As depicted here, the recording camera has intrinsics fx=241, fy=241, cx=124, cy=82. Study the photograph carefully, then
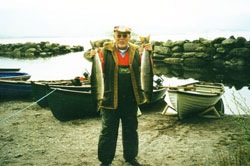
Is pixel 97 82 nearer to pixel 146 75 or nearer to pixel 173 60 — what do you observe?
pixel 146 75

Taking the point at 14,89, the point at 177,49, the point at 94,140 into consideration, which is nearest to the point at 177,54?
the point at 177,49

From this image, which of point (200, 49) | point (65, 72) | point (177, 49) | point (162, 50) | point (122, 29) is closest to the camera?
point (122, 29)

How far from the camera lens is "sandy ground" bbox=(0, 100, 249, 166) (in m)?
4.79

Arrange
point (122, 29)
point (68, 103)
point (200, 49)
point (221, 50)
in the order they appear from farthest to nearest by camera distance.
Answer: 1. point (200, 49)
2. point (221, 50)
3. point (68, 103)
4. point (122, 29)

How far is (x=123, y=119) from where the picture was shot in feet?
13.1

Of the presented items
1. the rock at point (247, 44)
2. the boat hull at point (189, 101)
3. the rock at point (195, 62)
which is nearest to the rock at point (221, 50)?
the rock at point (195, 62)

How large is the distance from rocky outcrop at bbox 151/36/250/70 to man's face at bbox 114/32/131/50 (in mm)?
22608

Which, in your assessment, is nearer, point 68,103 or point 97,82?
point 97,82

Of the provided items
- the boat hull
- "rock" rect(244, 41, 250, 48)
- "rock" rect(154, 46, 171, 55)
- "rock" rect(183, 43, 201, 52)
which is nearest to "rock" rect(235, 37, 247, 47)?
"rock" rect(244, 41, 250, 48)

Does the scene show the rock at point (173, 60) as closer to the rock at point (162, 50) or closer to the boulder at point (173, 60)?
the boulder at point (173, 60)

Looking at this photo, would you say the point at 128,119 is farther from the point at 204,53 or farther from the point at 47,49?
the point at 47,49

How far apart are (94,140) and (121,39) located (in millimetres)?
3142

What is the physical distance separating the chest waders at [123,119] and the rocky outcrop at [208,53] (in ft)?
73.7

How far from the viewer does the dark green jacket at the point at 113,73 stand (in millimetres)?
3740
